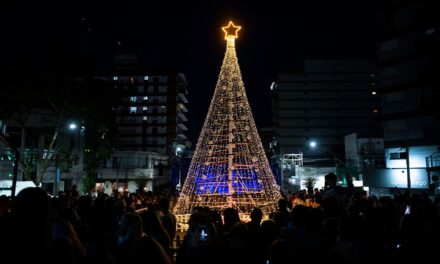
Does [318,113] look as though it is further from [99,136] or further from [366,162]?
[99,136]

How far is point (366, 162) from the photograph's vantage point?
138ft

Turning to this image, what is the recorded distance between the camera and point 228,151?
15500mm

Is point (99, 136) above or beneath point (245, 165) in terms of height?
above

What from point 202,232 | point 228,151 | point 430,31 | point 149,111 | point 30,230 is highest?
point 149,111

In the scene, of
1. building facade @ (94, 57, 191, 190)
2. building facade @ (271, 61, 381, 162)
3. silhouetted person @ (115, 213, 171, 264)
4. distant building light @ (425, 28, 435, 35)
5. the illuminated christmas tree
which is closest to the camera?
silhouetted person @ (115, 213, 171, 264)

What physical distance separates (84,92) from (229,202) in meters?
16.9

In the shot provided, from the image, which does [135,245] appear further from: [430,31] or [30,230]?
[430,31]

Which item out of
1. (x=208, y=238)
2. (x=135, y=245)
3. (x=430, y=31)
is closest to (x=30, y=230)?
(x=135, y=245)

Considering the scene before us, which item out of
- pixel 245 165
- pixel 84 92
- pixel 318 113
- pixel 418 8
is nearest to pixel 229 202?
pixel 245 165

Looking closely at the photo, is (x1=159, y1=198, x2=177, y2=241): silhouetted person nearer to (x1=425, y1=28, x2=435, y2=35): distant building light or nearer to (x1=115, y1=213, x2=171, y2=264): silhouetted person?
(x1=115, y1=213, x2=171, y2=264): silhouetted person

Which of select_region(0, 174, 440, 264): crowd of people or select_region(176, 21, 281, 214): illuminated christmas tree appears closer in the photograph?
select_region(0, 174, 440, 264): crowd of people

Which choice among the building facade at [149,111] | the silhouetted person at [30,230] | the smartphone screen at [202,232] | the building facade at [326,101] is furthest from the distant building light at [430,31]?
the building facade at [149,111]

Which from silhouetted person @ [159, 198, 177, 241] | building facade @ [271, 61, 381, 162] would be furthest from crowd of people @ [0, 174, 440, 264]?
building facade @ [271, 61, 381, 162]

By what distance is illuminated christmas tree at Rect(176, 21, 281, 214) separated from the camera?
1550 centimetres
